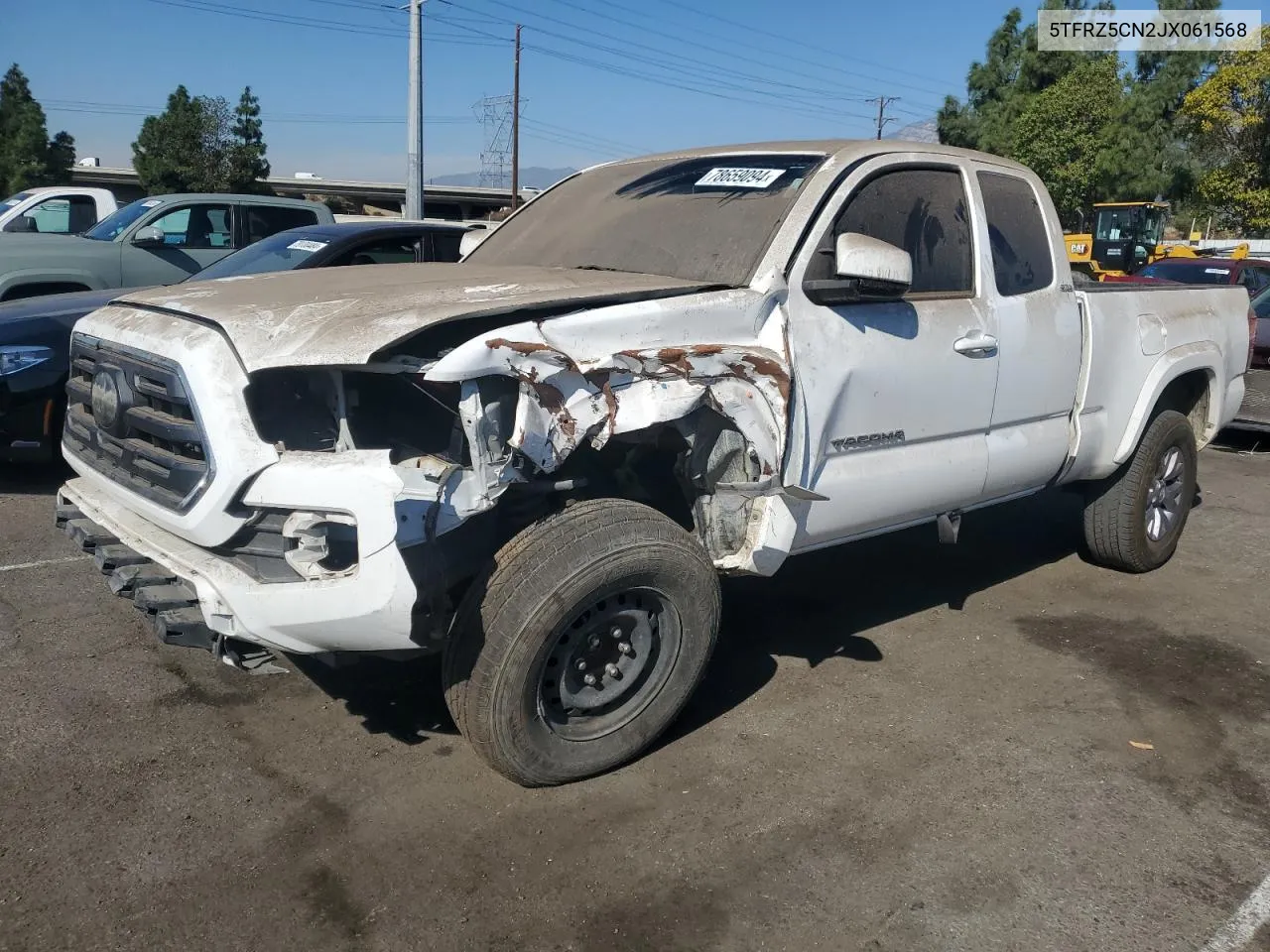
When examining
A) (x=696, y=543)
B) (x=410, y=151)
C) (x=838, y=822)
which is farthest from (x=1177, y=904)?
(x=410, y=151)

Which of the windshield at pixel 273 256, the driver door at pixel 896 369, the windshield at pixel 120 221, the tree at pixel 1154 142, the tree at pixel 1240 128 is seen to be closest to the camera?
the driver door at pixel 896 369

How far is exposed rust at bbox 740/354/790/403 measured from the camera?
10.8 ft

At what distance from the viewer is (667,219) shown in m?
4.07

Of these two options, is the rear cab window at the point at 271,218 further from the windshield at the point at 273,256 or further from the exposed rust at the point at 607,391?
the exposed rust at the point at 607,391

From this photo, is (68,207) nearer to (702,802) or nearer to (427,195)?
(702,802)

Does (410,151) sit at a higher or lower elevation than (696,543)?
higher

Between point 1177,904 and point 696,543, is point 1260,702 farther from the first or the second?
point 696,543

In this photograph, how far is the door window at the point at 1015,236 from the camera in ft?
14.4

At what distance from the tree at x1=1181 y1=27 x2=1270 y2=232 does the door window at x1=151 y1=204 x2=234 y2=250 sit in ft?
102

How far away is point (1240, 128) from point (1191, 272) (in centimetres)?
2270

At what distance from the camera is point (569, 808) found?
3.14 m

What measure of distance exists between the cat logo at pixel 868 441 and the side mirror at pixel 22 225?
9168mm

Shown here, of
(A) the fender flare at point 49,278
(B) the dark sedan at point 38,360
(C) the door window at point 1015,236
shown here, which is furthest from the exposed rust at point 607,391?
(A) the fender flare at point 49,278

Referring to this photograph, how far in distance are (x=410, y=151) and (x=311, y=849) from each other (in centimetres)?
1900
